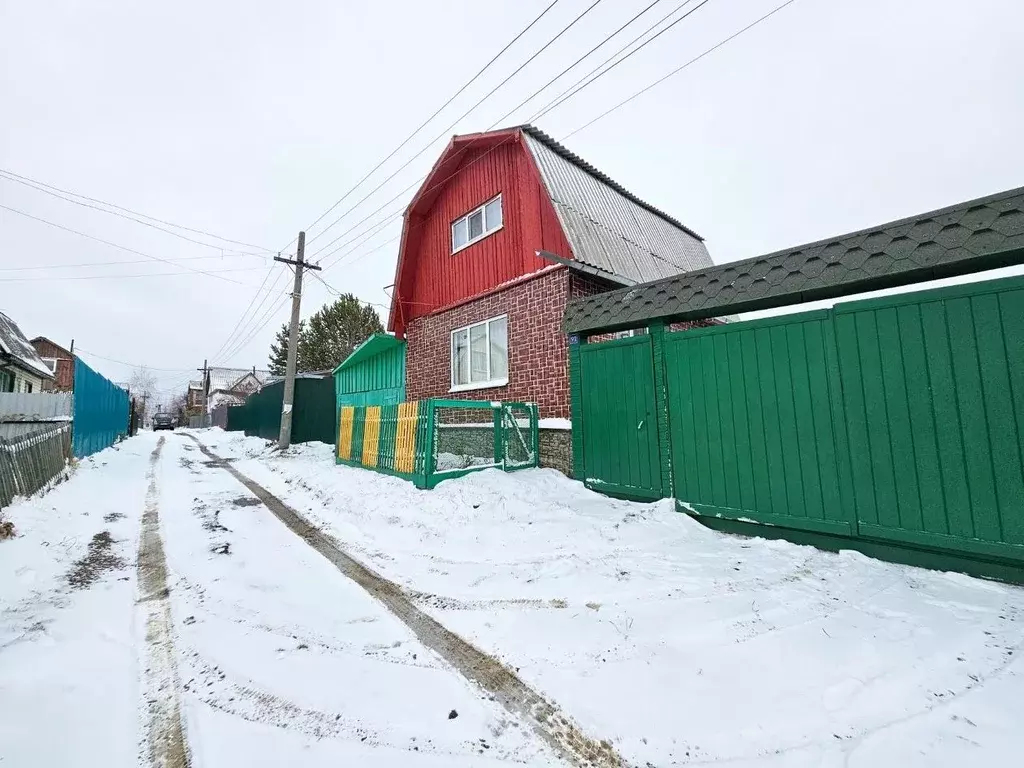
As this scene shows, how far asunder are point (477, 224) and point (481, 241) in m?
0.72

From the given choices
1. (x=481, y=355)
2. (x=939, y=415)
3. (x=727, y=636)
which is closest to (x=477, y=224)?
(x=481, y=355)

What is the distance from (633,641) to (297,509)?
560 centimetres

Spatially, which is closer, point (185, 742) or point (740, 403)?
point (185, 742)

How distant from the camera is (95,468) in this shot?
10.6 m

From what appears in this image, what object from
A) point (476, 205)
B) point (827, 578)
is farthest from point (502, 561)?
point (476, 205)

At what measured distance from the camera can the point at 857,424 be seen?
4.24 meters

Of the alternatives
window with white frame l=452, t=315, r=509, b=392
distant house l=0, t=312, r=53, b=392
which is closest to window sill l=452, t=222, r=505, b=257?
window with white frame l=452, t=315, r=509, b=392

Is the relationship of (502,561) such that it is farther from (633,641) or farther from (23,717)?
(23,717)

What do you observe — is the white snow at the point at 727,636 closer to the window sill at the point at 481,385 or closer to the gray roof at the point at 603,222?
the window sill at the point at 481,385

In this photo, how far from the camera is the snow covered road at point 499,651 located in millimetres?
1930

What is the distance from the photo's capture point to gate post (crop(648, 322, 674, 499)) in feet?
18.3

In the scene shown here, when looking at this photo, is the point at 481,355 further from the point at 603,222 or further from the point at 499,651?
the point at 499,651

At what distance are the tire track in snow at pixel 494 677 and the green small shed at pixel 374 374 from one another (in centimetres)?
832

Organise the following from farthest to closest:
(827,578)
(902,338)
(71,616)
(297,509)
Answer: (297,509)
(902,338)
(827,578)
(71,616)
